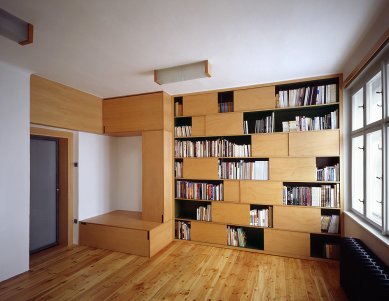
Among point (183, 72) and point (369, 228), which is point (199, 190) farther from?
point (369, 228)

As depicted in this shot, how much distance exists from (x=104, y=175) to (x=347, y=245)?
421cm

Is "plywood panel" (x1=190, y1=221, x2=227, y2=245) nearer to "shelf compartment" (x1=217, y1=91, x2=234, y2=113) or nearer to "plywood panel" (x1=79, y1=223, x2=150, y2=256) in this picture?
"plywood panel" (x1=79, y1=223, x2=150, y2=256)

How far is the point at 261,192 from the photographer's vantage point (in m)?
3.61

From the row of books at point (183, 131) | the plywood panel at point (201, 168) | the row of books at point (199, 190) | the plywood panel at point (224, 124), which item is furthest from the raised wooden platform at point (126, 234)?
the plywood panel at point (224, 124)

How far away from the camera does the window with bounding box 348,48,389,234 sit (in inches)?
83.4

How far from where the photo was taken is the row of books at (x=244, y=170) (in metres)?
3.63

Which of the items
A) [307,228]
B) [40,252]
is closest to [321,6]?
[307,228]

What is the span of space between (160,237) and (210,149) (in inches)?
68.4

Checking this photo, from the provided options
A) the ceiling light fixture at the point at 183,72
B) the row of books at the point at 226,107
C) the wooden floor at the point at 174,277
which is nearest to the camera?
the wooden floor at the point at 174,277

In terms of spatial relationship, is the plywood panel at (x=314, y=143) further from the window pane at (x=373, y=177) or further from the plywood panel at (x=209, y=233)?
the plywood panel at (x=209, y=233)

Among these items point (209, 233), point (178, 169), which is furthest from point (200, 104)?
point (209, 233)

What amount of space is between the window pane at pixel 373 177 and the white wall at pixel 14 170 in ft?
14.2

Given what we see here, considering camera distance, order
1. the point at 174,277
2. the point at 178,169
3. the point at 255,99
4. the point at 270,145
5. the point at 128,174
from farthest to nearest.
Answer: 1. the point at 128,174
2. the point at 178,169
3. the point at 255,99
4. the point at 270,145
5. the point at 174,277

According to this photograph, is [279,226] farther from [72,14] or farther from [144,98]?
[72,14]
